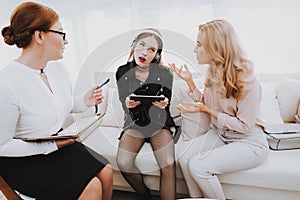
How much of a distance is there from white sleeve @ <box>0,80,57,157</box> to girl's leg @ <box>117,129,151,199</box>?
1.50ft

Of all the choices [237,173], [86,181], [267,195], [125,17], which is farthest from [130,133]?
[125,17]

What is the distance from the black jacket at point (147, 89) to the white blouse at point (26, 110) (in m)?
0.40

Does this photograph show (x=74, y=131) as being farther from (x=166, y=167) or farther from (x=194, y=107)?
(x=194, y=107)

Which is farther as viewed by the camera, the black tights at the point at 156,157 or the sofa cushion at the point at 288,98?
the sofa cushion at the point at 288,98

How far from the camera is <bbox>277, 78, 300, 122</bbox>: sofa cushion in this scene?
65.9 inches

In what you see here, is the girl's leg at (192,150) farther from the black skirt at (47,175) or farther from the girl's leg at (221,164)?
the black skirt at (47,175)

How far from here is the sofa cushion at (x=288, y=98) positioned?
1674mm

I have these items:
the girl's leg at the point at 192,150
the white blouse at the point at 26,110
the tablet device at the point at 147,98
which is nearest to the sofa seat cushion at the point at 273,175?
the girl's leg at the point at 192,150

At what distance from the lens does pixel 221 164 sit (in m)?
1.27

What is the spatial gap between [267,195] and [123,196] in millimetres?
759

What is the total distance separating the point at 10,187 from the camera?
1.09 metres

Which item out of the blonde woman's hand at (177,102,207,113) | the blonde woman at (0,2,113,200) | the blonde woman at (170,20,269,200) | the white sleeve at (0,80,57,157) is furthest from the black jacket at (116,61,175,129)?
the white sleeve at (0,80,57,157)

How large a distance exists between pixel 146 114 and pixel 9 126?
0.64m

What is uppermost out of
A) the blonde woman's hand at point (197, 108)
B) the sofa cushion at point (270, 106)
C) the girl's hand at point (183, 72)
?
the girl's hand at point (183, 72)
